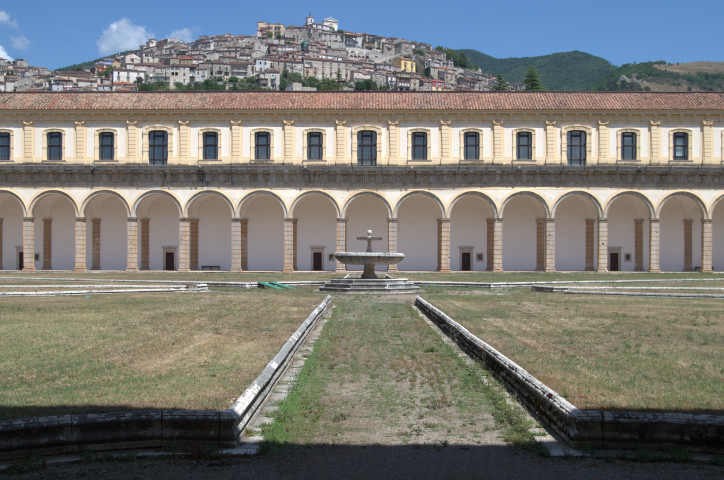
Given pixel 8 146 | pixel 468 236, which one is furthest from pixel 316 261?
pixel 8 146

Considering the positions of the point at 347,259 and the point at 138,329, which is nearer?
the point at 138,329

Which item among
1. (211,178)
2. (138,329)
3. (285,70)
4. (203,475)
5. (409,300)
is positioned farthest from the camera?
(285,70)

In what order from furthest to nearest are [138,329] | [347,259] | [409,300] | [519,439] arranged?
[347,259]
[409,300]
[138,329]
[519,439]

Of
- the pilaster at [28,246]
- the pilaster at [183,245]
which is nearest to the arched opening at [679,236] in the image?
the pilaster at [183,245]

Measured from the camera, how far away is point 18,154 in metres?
38.5

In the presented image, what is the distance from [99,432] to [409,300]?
1457cm

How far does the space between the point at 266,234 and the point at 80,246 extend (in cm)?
1055

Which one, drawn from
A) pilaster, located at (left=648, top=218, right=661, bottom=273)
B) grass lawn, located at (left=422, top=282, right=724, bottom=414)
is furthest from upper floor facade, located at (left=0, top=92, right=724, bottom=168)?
grass lawn, located at (left=422, top=282, right=724, bottom=414)

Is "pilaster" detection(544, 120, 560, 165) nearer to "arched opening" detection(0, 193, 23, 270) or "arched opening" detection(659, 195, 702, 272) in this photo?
"arched opening" detection(659, 195, 702, 272)

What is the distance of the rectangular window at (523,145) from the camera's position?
124 ft

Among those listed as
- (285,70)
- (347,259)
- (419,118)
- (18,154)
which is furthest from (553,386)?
(285,70)

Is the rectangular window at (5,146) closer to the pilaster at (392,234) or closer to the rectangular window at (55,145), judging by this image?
the rectangular window at (55,145)

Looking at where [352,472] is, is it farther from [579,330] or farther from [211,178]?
[211,178]

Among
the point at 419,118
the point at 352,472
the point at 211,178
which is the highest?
the point at 419,118
